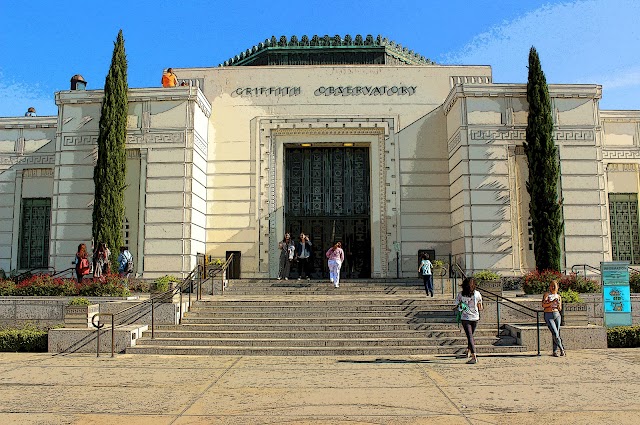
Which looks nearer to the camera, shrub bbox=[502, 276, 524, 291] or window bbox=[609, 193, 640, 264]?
shrub bbox=[502, 276, 524, 291]

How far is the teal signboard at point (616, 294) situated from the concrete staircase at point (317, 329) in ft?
9.58

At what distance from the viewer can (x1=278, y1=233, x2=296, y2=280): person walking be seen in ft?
70.1

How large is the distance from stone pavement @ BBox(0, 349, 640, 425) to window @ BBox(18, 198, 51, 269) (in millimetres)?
12040

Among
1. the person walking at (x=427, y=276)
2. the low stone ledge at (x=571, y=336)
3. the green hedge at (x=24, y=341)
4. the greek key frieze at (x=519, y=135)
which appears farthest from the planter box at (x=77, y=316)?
the greek key frieze at (x=519, y=135)

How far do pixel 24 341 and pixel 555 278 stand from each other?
45.5 feet

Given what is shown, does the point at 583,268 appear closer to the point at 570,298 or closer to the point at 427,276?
the point at 427,276

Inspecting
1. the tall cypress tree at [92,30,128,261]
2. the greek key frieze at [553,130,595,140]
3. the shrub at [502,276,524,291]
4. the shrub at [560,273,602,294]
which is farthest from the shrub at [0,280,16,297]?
the greek key frieze at [553,130,595,140]

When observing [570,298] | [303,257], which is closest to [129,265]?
[303,257]

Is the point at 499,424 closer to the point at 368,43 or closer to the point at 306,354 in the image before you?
the point at 306,354

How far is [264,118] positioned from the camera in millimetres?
23594

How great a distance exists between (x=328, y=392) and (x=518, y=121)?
48.9 feet

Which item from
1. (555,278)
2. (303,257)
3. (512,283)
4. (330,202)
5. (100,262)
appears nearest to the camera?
(555,278)

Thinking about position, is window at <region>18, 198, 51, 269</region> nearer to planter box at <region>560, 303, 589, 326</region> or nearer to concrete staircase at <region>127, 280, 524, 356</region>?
concrete staircase at <region>127, 280, 524, 356</region>

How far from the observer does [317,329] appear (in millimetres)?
14695
